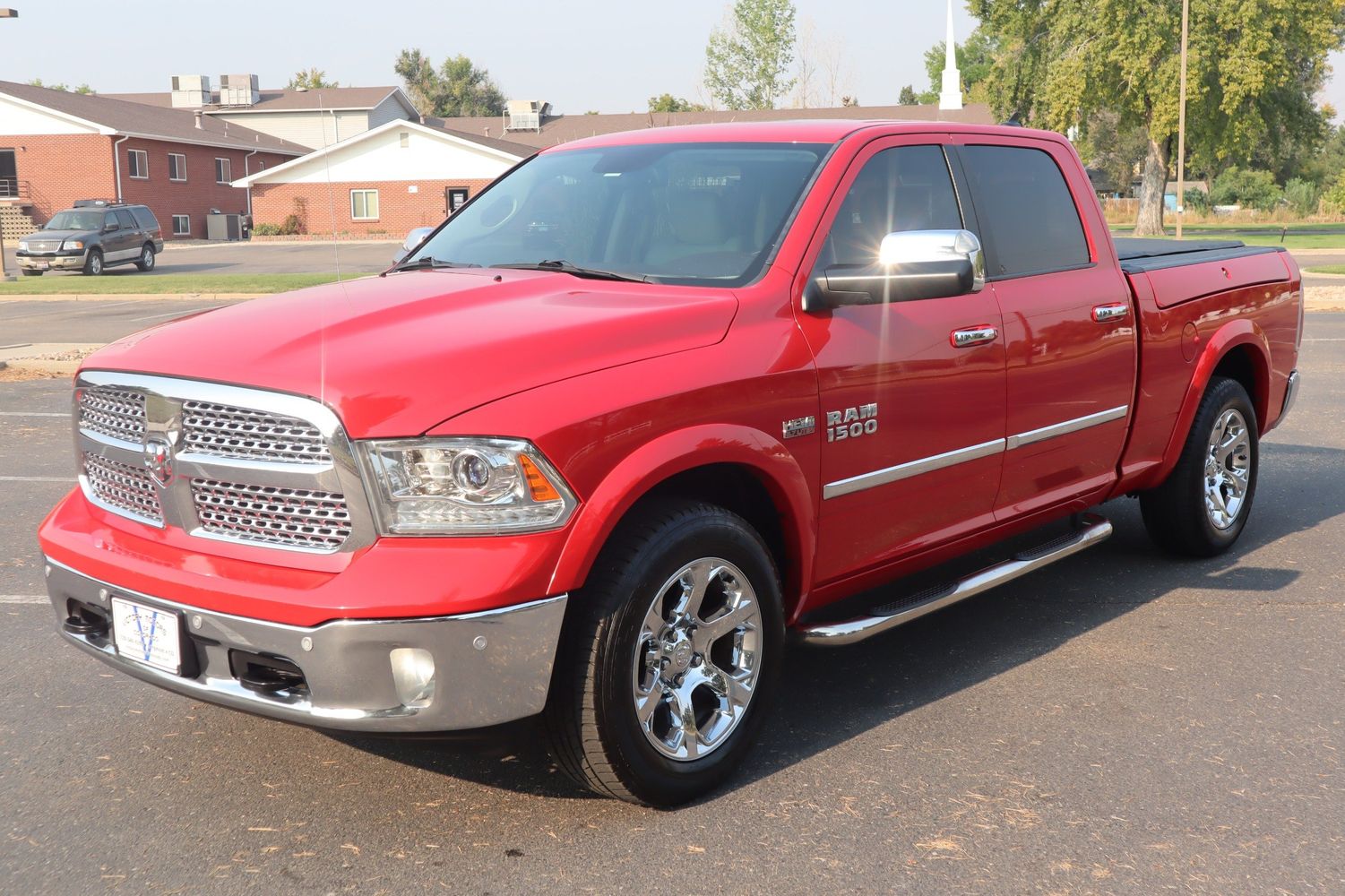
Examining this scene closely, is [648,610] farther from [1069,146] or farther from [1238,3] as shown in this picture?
[1238,3]

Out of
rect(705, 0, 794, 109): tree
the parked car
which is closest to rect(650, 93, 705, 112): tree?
rect(705, 0, 794, 109): tree

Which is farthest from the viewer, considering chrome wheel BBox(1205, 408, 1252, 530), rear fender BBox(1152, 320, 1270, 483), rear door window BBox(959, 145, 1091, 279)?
chrome wheel BBox(1205, 408, 1252, 530)

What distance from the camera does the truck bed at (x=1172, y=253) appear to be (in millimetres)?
5836

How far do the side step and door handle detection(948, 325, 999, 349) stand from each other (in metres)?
0.84

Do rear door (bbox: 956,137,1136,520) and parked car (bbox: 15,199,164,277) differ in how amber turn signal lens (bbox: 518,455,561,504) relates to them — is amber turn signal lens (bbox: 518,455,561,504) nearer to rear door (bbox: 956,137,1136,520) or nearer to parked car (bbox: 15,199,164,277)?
rear door (bbox: 956,137,1136,520)

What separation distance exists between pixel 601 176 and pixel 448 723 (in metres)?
2.37

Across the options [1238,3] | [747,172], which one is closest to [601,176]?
[747,172]

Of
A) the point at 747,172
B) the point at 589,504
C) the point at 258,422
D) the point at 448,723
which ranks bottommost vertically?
the point at 448,723

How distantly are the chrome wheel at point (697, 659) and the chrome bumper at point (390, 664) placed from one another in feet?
1.13

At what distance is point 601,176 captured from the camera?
193 inches

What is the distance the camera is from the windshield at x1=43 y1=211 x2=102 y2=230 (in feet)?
115

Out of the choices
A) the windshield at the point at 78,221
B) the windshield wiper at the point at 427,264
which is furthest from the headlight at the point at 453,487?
the windshield at the point at 78,221

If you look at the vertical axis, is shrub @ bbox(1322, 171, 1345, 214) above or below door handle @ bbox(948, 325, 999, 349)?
above

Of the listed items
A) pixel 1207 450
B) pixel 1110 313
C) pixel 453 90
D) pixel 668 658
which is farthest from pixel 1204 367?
pixel 453 90
